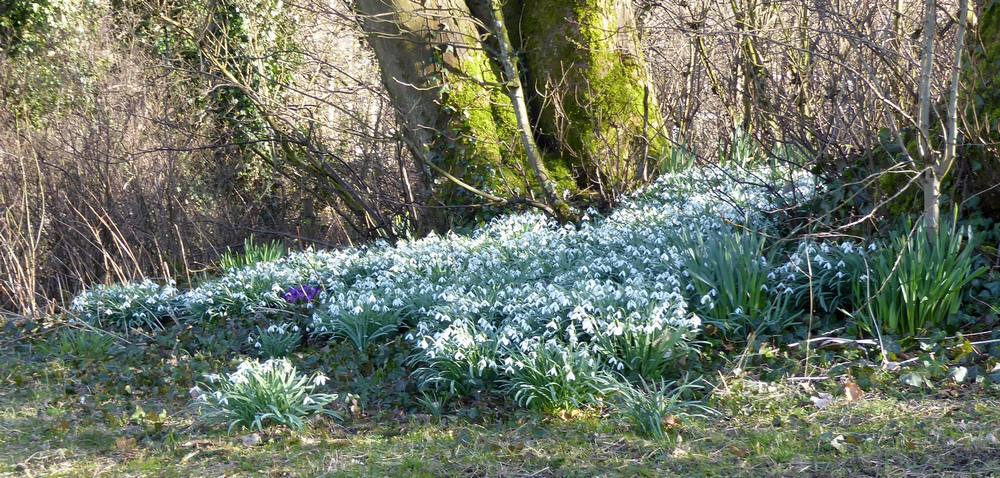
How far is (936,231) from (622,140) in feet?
14.3

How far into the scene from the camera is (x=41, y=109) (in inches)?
577

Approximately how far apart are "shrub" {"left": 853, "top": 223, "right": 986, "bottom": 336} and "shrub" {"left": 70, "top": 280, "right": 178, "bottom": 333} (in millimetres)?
5674

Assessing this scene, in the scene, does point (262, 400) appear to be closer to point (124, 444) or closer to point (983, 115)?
point (124, 444)

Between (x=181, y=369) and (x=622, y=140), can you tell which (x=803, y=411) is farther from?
(x=622, y=140)

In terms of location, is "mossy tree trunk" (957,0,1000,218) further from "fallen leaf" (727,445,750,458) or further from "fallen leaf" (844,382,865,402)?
"fallen leaf" (727,445,750,458)

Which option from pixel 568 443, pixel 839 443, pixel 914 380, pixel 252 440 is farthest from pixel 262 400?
pixel 914 380

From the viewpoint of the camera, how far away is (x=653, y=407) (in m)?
4.51

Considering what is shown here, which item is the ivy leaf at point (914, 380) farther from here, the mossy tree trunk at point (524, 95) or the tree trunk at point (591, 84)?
the tree trunk at point (591, 84)

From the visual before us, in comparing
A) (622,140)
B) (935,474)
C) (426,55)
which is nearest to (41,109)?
(426,55)

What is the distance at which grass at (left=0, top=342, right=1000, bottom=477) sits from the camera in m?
4.14

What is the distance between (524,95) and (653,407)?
5.97 meters

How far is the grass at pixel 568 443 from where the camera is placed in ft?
13.6

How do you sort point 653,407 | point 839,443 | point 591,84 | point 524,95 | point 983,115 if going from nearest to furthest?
point 839,443 → point 653,407 → point 983,115 → point 591,84 → point 524,95

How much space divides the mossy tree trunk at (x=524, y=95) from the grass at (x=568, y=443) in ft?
14.7
